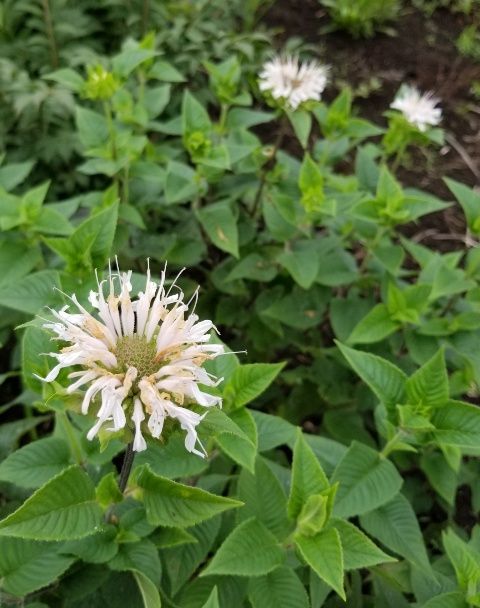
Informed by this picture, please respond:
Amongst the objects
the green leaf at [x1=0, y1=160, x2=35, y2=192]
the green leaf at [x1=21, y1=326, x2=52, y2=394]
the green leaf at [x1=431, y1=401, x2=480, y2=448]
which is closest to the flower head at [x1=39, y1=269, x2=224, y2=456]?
the green leaf at [x1=21, y1=326, x2=52, y2=394]

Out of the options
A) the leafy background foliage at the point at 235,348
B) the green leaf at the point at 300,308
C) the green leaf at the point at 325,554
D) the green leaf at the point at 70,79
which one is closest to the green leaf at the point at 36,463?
the leafy background foliage at the point at 235,348

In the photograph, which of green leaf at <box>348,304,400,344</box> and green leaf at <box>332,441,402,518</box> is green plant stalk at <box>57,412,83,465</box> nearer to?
green leaf at <box>332,441,402,518</box>

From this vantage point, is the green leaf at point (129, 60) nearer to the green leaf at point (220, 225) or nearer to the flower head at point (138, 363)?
the green leaf at point (220, 225)

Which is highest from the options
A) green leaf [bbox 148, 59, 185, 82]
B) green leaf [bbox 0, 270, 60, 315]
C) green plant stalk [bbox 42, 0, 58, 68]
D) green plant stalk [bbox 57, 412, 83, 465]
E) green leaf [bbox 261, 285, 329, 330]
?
green plant stalk [bbox 42, 0, 58, 68]

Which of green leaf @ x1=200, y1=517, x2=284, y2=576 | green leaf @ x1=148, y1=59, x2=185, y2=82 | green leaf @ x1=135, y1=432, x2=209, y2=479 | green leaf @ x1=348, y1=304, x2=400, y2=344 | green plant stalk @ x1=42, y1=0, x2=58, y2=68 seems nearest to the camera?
green leaf @ x1=200, y1=517, x2=284, y2=576

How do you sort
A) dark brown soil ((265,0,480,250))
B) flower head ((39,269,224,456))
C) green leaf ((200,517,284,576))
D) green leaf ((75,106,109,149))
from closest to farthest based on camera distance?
flower head ((39,269,224,456)) → green leaf ((200,517,284,576)) → green leaf ((75,106,109,149)) → dark brown soil ((265,0,480,250))

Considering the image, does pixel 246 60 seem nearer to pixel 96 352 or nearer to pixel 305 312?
pixel 305 312
